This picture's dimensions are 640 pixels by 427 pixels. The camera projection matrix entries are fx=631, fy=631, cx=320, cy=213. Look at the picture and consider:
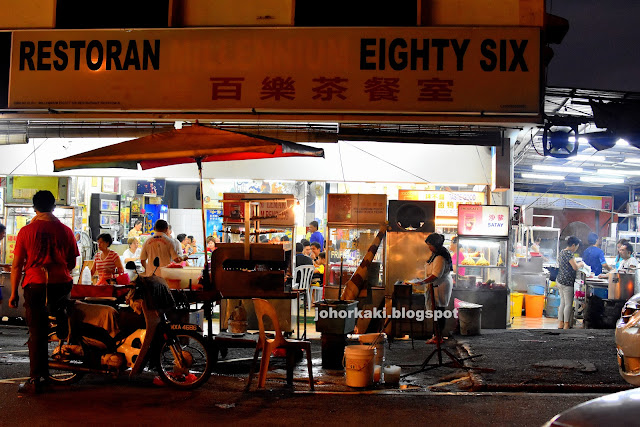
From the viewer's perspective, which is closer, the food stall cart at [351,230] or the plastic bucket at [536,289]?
the food stall cart at [351,230]

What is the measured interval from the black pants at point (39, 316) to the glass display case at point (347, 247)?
671 centimetres

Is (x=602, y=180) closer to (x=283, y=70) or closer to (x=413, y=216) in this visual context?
(x=413, y=216)

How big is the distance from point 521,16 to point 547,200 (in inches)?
864

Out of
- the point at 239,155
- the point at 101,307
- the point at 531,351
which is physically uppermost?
the point at 239,155

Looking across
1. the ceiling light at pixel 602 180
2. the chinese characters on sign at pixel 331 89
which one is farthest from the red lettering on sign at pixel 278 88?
the ceiling light at pixel 602 180

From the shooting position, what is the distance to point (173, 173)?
47.0 feet

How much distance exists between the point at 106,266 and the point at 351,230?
4830 mm

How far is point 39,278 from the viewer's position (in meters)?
6.86

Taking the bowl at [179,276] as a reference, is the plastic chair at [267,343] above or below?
below

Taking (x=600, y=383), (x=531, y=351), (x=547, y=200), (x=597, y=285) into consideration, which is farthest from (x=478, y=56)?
(x=547, y=200)

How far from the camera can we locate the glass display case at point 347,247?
42.3 feet

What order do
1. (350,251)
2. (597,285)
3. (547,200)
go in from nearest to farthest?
(350,251), (597,285), (547,200)

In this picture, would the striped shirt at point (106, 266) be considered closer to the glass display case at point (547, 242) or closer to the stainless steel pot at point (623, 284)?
the stainless steel pot at point (623, 284)

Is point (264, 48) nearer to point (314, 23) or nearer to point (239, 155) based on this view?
point (314, 23)
